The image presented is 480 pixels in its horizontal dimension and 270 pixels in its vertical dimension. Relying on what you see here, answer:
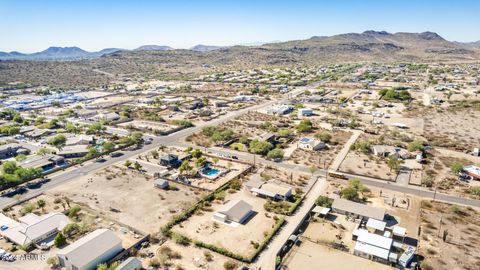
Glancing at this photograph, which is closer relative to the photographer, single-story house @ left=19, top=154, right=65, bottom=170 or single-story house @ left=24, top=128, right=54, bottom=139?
single-story house @ left=19, top=154, right=65, bottom=170

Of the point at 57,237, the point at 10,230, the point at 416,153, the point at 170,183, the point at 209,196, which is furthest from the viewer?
the point at 416,153

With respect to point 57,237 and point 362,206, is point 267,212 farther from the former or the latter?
point 57,237

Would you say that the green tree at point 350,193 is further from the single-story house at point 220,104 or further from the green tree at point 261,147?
the single-story house at point 220,104

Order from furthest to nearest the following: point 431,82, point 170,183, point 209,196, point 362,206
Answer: point 431,82, point 170,183, point 209,196, point 362,206

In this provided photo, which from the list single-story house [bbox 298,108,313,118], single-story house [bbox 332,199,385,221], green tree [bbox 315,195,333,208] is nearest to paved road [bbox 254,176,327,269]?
green tree [bbox 315,195,333,208]

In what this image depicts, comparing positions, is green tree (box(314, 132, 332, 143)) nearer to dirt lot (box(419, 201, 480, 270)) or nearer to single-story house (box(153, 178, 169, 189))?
dirt lot (box(419, 201, 480, 270))

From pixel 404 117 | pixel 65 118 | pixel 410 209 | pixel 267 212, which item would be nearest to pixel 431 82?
pixel 404 117

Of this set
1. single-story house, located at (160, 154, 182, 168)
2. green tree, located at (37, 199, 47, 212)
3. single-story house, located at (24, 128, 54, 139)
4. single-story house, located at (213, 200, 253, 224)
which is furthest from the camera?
single-story house, located at (24, 128, 54, 139)

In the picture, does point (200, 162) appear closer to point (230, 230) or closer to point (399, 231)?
point (230, 230)
